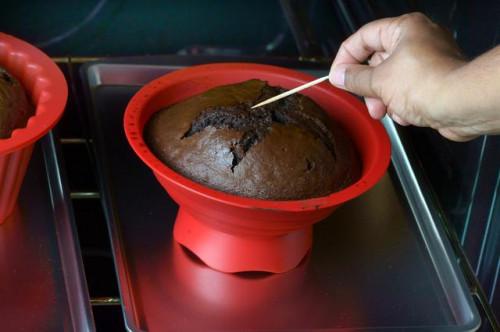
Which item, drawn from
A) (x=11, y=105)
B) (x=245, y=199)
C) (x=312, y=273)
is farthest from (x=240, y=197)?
(x=11, y=105)

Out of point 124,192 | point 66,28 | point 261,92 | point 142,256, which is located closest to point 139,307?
point 142,256

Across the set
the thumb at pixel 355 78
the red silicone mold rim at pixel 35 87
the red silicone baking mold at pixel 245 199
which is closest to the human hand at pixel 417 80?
the thumb at pixel 355 78

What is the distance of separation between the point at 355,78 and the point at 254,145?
169 millimetres

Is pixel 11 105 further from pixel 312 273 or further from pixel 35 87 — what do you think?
pixel 312 273

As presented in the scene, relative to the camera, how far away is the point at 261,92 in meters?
1.17

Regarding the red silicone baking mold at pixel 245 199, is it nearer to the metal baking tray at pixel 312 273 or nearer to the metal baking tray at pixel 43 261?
the metal baking tray at pixel 312 273

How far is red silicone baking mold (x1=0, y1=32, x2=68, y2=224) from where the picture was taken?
1040 mm

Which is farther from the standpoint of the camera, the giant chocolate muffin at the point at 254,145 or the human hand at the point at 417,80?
the giant chocolate muffin at the point at 254,145

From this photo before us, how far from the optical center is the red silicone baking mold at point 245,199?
1.02 m

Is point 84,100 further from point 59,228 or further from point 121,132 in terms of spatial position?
point 59,228

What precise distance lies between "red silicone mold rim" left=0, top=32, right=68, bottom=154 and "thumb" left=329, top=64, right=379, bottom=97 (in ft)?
1.32

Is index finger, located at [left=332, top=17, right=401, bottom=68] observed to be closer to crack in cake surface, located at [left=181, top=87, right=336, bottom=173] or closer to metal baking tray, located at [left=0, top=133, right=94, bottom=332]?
crack in cake surface, located at [left=181, top=87, right=336, bottom=173]

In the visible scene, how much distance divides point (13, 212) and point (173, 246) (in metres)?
0.27

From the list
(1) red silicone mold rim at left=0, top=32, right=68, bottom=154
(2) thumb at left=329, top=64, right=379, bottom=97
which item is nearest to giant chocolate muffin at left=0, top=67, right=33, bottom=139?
(1) red silicone mold rim at left=0, top=32, right=68, bottom=154
